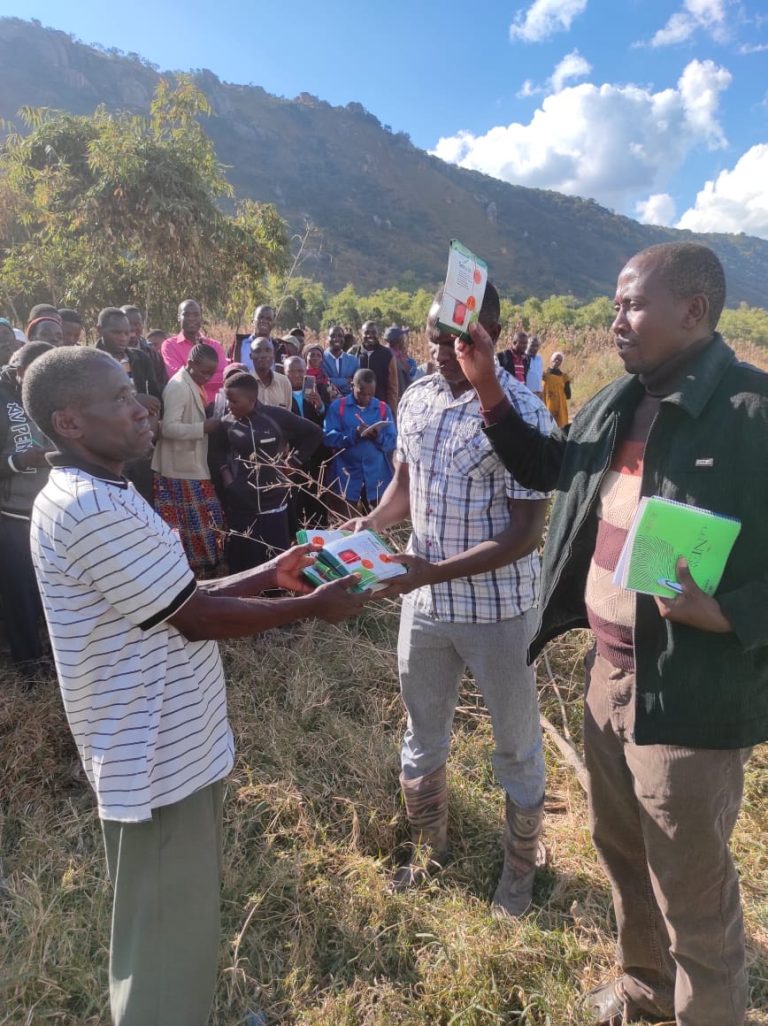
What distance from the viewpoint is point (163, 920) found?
1.35 meters

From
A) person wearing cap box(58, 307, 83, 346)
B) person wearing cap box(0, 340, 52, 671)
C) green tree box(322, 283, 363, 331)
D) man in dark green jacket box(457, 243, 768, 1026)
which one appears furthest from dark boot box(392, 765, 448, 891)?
green tree box(322, 283, 363, 331)

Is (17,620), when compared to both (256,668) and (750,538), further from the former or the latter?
(750,538)

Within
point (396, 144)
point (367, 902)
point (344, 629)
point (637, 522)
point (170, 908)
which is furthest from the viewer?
point (396, 144)

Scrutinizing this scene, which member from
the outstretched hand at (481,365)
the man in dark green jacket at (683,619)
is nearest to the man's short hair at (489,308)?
the outstretched hand at (481,365)

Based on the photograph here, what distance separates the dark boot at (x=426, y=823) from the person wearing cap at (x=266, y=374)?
297 centimetres

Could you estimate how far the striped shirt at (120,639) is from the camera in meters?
1.23

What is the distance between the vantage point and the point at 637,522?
1240mm

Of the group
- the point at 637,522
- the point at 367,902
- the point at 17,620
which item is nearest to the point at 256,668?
the point at 17,620

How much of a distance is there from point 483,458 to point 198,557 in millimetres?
2578

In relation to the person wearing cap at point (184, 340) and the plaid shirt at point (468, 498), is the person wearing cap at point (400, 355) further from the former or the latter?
the plaid shirt at point (468, 498)

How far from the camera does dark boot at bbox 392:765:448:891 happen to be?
86.4 inches

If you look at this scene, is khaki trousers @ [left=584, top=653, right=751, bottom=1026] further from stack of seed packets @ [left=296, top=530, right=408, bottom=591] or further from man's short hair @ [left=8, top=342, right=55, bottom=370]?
man's short hair @ [left=8, top=342, right=55, bottom=370]

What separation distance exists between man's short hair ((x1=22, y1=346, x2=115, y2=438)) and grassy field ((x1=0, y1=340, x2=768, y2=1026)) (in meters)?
1.65

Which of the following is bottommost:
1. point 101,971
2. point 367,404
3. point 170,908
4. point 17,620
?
point 101,971
